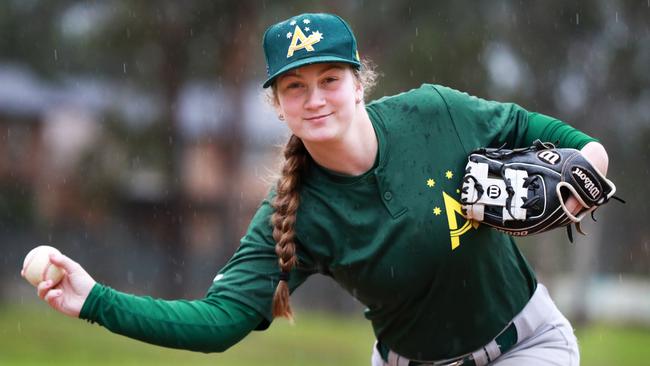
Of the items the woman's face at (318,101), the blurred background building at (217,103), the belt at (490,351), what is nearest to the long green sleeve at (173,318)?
the woman's face at (318,101)

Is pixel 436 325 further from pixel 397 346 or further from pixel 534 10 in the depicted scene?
pixel 534 10

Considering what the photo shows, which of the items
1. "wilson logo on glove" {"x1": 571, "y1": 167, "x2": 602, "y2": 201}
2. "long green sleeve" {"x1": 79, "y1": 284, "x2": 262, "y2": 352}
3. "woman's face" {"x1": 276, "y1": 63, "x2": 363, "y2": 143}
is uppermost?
"woman's face" {"x1": 276, "y1": 63, "x2": 363, "y2": 143}

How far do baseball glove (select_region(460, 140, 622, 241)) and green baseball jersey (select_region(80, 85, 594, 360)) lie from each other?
0.39 ft

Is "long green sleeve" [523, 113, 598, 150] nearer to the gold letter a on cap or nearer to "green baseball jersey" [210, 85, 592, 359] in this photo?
"green baseball jersey" [210, 85, 592, 359]

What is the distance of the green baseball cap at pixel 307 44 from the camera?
369 centimetres

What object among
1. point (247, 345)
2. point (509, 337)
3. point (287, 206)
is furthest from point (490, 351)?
point (247, 345)

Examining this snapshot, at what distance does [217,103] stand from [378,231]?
17074 mm

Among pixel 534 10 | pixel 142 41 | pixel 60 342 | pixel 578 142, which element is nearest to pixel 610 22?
pixel 534 10

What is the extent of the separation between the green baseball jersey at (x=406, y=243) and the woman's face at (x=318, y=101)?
0.27 metres

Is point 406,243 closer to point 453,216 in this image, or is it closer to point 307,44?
point 453,216

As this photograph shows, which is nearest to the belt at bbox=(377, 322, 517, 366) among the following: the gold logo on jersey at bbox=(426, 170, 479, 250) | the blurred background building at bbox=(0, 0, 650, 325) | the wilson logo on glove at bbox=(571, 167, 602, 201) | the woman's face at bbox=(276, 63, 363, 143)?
the gold logo on jersey at bbox=(426, 170, 479, 250)

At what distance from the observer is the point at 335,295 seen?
23469mm

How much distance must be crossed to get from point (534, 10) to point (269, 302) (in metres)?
15.6

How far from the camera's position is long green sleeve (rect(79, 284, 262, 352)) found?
11.7ft
